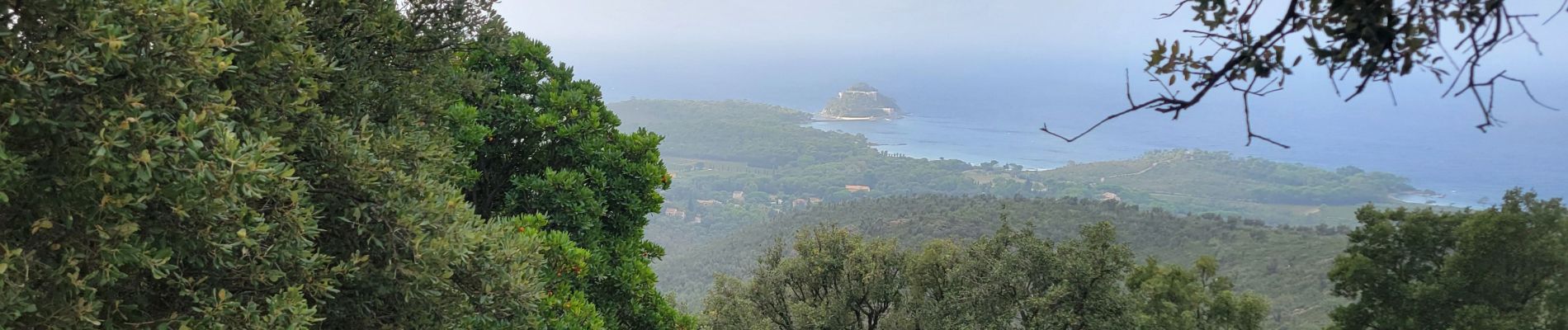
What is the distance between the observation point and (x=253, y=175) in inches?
104

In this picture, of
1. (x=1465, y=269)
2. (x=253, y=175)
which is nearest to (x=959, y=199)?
(x=1465, y=269)

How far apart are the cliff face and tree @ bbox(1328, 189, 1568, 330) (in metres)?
135

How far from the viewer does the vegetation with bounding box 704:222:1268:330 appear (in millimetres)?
12578

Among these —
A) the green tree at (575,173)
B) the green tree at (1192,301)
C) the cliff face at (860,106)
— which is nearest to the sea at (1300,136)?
the cliff face at (860,106)

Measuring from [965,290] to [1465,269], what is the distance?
7.39 meters

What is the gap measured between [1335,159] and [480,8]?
11079 cm

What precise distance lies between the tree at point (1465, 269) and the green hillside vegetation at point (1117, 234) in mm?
13842

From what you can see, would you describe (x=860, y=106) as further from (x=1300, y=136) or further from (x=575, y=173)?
(x=575, y=173)

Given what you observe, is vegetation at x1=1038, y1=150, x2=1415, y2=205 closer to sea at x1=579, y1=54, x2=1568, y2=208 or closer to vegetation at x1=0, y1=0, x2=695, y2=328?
sea at x1=579, y1=54, x2=1568, y2=208

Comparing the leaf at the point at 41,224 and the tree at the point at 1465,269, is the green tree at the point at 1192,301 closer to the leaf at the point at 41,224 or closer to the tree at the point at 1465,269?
the tree at the point at 1465,269

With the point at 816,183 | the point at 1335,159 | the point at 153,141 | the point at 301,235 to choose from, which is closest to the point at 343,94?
the point at 301,235

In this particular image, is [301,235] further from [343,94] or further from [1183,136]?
[1183,136]

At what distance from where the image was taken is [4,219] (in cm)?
248

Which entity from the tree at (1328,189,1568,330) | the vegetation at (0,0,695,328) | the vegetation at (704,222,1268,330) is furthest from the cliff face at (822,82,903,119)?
the vegetation at (0,0,695,328)
